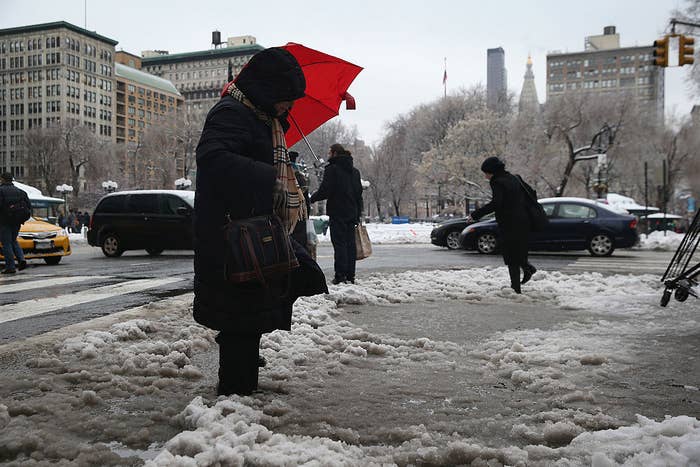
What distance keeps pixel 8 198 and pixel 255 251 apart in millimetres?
9813

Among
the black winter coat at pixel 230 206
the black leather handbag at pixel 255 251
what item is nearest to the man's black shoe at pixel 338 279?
the black winter coat at pixel 230 206

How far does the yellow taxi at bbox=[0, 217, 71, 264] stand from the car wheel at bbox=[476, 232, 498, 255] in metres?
10.2

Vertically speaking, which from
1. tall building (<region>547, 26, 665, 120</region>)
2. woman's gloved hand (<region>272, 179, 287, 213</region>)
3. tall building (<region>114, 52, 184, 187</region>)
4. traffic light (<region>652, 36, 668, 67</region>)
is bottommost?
woman's gloved hand (<region>272, 179, 287, 213</region>)

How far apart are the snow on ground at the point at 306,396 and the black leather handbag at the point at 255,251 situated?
0.71 meters

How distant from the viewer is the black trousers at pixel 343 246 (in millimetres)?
8820

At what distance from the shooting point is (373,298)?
7578 mm

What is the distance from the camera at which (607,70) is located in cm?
15250

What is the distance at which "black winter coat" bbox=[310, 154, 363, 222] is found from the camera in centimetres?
877

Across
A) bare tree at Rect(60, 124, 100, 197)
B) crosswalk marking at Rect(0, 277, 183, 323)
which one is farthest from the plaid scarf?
bare tree at Rect(60, 124, 100, 197)

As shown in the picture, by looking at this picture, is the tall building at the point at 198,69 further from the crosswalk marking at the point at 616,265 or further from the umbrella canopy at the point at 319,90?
the umbrella canopy at the point at 319,90

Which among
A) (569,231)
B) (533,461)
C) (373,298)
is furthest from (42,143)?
(533,461)

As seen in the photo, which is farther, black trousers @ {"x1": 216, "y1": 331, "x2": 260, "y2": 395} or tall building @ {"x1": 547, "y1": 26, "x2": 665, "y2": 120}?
tall building @ {"x1": 547, "y1": 26, "x2": 665, "y2": 120}

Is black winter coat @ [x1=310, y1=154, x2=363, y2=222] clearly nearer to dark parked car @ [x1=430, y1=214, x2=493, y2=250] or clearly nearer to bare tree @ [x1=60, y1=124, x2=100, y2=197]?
dark parked car @ [x1=430, y1=214, x2=493, y2=250]

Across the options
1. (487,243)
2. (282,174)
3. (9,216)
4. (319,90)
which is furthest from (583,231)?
(282,174)
